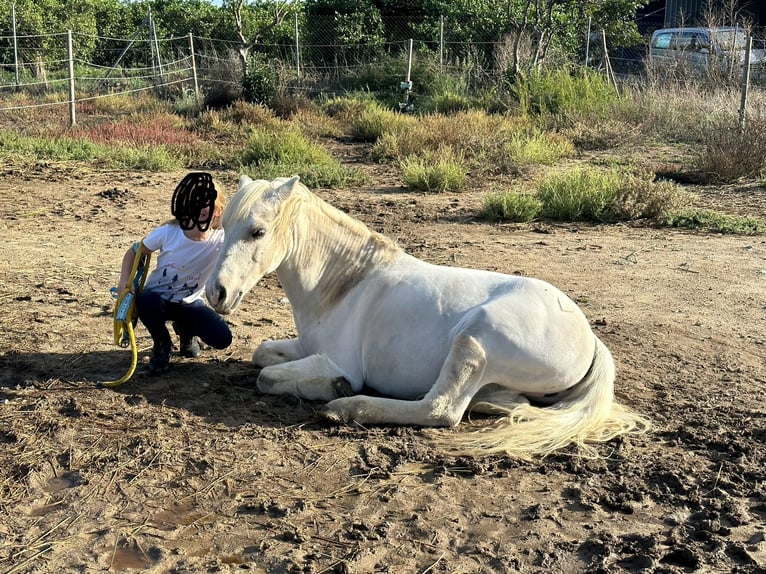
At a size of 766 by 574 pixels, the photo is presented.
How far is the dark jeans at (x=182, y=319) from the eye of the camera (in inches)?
174

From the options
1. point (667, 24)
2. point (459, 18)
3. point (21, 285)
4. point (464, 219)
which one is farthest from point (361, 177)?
point (667, 24)

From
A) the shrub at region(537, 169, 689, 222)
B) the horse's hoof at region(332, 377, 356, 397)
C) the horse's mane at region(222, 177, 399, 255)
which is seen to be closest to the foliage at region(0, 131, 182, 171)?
the shrub at region(537, 169, 689, 222)

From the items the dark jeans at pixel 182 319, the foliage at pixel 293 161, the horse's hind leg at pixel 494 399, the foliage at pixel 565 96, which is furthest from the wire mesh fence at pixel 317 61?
the horse's hind leg at pixel 494 399

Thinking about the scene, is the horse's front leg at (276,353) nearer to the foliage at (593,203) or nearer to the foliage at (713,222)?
the foliage at (593,203)

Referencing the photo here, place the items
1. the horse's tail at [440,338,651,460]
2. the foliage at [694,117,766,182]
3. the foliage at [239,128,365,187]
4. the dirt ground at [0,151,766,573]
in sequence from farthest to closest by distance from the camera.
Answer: the foliage at [694,117,766,182] < the foliage at [239,128,365,187] < the horse's tail at [440,338,651,460] < the dirt ground at [0,151,766,573]

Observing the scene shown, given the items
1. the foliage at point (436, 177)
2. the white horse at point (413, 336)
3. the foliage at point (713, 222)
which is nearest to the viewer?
the white horse at point (413, 336)

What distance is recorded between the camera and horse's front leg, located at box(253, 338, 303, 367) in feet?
14.4

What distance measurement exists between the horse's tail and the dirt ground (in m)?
0.08

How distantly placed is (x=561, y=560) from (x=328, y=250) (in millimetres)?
1989

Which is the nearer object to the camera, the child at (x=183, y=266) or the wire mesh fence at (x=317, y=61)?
the child at (x=183, y=266)

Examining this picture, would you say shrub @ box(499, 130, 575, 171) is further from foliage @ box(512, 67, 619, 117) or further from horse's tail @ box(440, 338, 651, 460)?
horse's tail @ box(440, 338, 651, 460)

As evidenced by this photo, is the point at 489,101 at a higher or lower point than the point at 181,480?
higher

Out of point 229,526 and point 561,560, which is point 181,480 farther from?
point 561,560

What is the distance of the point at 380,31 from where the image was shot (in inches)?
945
